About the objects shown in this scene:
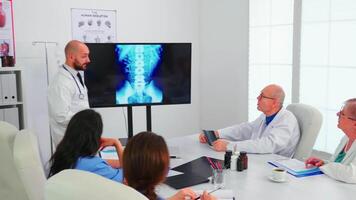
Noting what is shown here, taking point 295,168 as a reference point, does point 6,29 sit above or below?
above

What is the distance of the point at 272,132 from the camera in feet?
8.75

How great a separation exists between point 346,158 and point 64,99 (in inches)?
79.6

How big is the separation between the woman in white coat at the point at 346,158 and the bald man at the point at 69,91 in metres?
1.80

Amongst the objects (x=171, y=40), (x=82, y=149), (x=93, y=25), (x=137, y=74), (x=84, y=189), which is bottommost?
(x=82, y=149)

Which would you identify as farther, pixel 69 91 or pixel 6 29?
pixel 6 29

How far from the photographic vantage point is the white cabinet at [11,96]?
3266 mm

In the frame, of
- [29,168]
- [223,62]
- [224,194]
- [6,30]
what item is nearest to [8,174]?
[29,168]

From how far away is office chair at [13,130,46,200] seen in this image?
58.9 inches

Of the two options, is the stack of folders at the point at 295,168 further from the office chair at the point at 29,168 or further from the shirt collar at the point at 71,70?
the shirt collar at the point at 71,70

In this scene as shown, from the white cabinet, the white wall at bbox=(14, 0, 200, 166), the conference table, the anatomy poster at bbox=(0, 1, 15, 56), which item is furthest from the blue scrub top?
the anatomy poster at bbox=(0, 1, 15, 56)

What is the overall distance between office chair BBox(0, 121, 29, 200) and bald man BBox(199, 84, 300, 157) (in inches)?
51.9

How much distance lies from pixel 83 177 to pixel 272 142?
1817 millimetres

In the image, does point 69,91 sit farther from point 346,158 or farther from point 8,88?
point 346,158

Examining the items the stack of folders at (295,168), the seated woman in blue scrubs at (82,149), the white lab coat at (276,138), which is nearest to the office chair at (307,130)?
the white lab coat at (276,138)
